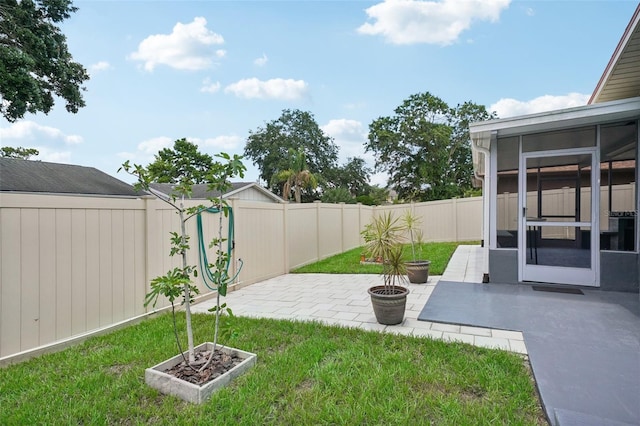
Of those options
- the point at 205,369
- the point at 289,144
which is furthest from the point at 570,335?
the point at 289,144

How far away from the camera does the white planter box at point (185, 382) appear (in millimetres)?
2340

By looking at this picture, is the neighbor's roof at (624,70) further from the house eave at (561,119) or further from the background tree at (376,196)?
the background tree at (376,196)

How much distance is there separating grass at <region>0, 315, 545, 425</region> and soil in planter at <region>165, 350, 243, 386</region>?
17 centimetres

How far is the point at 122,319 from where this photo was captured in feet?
12.8

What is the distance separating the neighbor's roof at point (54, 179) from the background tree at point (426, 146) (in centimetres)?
1510

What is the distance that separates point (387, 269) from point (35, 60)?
11857 millimetres

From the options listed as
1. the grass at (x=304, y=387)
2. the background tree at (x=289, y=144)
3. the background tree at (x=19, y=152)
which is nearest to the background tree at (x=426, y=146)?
the background tree at (x=289, y=144)

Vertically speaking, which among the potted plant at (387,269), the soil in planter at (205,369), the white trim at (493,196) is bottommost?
the soil in planter at (205,369)

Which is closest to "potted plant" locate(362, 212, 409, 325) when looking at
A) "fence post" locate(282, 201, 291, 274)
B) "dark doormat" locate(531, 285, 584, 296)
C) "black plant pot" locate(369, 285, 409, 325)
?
"black plant pot" locate(369, 285, 409, 325)

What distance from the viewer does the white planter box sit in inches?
92.1

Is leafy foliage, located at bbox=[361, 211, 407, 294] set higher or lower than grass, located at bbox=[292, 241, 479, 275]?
higher

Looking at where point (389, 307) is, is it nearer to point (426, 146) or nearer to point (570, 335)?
point (570, 335)

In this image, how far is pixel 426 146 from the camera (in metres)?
21.0

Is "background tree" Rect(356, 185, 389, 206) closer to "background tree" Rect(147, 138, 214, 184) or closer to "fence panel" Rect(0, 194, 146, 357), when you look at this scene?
"fence panel" Rect(0, 194, 146, 357)
